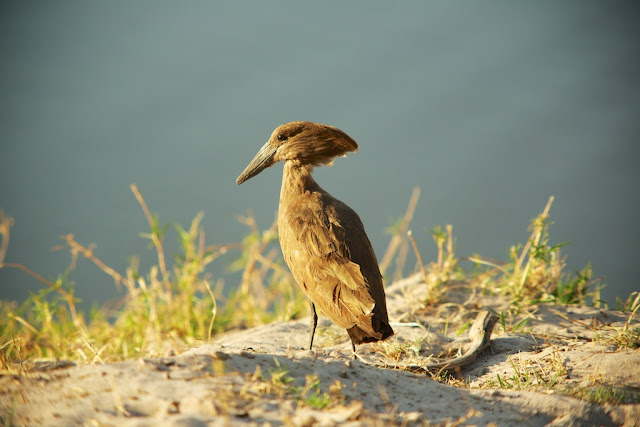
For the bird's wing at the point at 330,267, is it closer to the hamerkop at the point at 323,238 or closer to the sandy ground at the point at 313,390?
the hamerkop at the point at 323,238

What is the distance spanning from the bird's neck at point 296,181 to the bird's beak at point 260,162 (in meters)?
0.16

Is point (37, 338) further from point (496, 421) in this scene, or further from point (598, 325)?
point (598, 325)

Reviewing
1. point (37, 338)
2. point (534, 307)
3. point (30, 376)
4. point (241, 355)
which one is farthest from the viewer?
point (37, 338)

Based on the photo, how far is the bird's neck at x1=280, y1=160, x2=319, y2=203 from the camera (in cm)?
370

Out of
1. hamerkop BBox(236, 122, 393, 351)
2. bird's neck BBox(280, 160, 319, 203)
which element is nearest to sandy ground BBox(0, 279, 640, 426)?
hamerkop BBox(236, 122, 393, 351)

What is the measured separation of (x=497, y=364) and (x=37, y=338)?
3.84m

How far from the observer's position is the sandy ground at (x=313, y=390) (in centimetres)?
197

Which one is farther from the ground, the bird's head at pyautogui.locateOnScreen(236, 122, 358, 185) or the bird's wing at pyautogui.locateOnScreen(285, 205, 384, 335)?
the bird's head at pyautogui.locateOnScreen(236, 122, 358, 185)

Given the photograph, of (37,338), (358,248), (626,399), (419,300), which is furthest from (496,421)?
(37,338)

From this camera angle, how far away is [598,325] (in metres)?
3.90

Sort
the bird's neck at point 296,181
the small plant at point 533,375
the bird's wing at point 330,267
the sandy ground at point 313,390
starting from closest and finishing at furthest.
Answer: the sandy ground at point 313,390
the small plant at point 533,375
the bird's wing at point 330,267
the bird's neck at point 296,181

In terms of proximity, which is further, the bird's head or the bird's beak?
the bird's beak

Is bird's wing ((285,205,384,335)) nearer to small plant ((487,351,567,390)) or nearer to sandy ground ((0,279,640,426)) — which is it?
sandy ground ((0,279,640,426))

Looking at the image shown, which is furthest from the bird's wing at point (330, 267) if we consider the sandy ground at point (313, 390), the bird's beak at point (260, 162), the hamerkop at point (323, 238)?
the bird's beak at point (260, 162)
